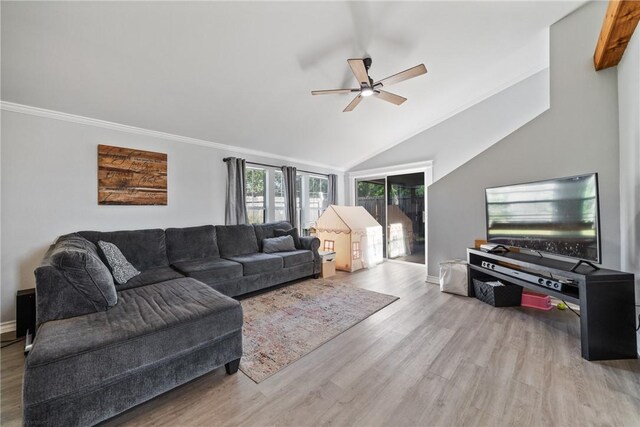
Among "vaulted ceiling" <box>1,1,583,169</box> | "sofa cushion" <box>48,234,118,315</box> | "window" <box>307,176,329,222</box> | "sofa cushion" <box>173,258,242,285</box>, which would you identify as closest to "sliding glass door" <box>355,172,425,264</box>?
"window" <box>307,176,329,222</box>

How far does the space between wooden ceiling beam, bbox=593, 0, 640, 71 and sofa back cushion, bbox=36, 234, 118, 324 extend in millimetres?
4262

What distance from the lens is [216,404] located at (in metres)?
1.51

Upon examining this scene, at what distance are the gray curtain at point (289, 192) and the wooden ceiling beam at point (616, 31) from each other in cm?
432

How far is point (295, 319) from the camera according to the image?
263 cm

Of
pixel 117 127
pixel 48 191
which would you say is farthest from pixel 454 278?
pixel 48 191

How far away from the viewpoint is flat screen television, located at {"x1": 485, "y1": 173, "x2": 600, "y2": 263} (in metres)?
2.09

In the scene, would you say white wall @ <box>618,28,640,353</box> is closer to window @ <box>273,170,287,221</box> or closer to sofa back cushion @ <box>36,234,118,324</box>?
sofa back cushion @ <box>36,234,118,324</box>

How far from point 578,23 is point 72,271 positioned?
17.5ft

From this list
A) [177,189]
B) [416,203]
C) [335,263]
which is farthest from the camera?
[416,203]

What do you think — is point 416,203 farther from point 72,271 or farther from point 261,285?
point 72,271

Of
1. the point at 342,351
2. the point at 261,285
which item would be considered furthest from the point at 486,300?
the point at 261,285

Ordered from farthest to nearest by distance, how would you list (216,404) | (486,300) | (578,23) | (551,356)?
1. (486,300)
2. (578,23)
3. (551,356)
4. (216,404)

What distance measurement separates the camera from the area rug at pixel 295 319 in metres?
1.97

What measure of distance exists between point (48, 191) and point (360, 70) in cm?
364
